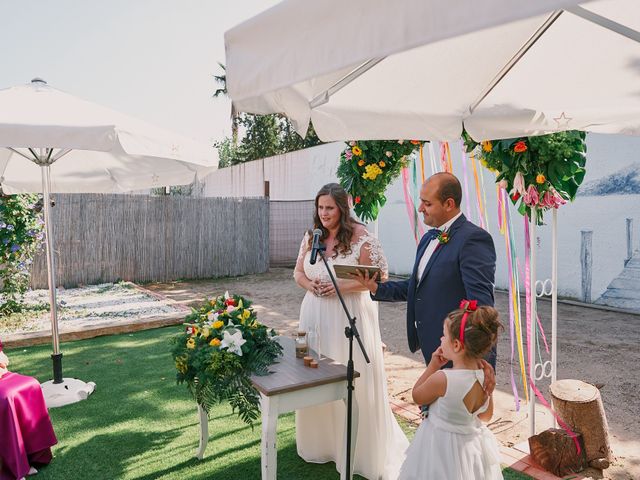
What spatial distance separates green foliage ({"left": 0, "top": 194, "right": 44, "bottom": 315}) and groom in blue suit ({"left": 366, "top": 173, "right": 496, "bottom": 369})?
7.32 m

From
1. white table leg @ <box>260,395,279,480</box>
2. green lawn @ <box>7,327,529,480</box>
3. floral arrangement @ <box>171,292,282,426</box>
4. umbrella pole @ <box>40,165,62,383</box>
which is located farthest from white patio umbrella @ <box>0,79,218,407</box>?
white table leg @ <box>260,395,279,480</box>

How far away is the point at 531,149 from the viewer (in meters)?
3.27

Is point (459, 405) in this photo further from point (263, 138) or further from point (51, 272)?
point (263, 138)

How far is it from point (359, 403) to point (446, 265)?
1.24m

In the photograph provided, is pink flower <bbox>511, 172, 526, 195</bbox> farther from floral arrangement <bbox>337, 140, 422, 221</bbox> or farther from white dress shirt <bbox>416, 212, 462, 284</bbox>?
floral arrangement <bbox>337, 140, 422, 221</bbox>

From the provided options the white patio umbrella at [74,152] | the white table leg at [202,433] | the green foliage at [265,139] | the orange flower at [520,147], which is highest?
the green foliage at [265,139]

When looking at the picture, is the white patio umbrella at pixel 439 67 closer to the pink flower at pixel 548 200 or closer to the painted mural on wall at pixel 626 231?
the pink flower at pixel 548 200

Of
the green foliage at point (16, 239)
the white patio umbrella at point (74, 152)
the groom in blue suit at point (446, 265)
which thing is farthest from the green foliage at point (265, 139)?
the groom in blue suit at point (446, 265)

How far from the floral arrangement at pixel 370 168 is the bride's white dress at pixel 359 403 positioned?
6.11 feet

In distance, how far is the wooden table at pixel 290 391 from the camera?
2.55 m

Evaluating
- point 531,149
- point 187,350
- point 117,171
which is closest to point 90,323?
point 117,171

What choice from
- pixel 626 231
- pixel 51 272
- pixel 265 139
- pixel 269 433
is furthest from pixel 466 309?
pixel 265 139

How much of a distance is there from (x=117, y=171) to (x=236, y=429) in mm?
3198

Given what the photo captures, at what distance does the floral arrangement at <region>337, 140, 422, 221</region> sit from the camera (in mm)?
5016
